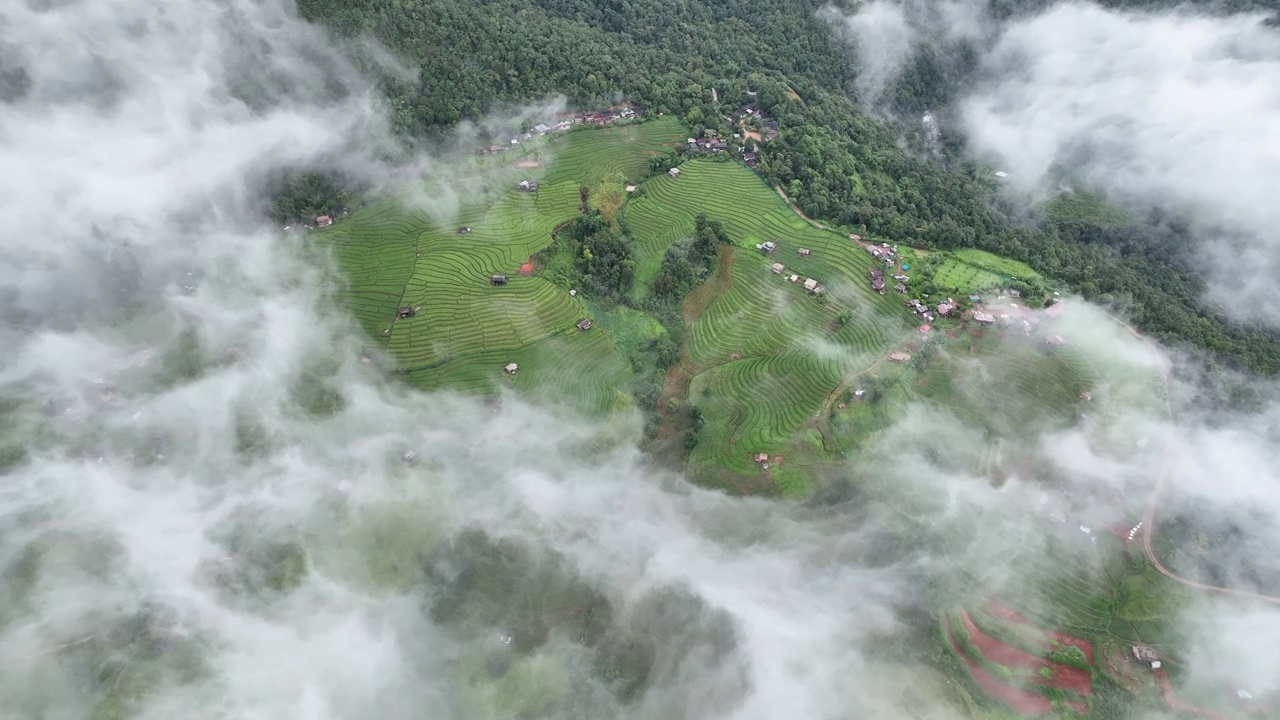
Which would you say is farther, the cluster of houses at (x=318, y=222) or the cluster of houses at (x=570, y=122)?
the cluster of houses at (x=570, y=122)

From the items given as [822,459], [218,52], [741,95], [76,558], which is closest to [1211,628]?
[822,459]

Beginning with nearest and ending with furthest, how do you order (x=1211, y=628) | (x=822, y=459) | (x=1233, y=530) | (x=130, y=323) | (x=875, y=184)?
(x=1211, y=628) < (x=1233, y=530) < (x=822, y=459) < (x=130, y=323) < (x=875, y=184)

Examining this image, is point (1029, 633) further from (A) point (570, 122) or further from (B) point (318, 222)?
(B) point (318, 222)

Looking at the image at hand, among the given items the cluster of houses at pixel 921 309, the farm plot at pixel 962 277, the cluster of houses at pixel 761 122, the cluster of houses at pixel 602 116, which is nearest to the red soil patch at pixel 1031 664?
the cluster of houses at pixel 921 309

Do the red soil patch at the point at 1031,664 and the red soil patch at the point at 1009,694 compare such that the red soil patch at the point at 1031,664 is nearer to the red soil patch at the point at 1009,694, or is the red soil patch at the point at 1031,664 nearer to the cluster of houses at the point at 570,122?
the red soil patch at the point at 1009,694

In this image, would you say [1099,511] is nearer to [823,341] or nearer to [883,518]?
[883,518]

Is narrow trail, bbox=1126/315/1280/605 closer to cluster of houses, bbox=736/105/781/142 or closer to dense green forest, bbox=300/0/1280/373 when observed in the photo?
dense green forest, bbox=300/0/1280/373
